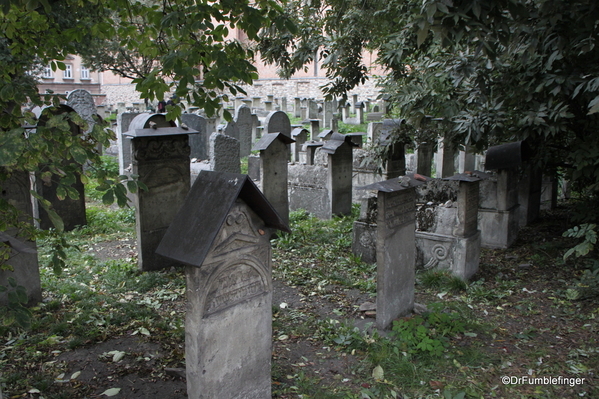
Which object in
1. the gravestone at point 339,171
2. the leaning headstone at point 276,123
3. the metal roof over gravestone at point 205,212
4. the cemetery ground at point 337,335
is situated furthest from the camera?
the leaning headstone at point 276,123

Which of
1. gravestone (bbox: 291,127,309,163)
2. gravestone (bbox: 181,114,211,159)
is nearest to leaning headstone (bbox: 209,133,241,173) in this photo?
gravestone (bbox: 291,127,309,163)

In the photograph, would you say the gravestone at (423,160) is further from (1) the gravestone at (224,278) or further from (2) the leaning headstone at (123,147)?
(1) the gravestone at (224,278)

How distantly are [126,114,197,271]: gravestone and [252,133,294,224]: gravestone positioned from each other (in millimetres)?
1289

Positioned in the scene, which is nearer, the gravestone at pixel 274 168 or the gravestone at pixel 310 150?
the gravestone at pixel 274 168

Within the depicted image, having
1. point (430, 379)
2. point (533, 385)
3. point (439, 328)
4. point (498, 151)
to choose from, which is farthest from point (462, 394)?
point (498, 151)

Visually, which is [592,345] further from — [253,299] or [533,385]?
[253,299]

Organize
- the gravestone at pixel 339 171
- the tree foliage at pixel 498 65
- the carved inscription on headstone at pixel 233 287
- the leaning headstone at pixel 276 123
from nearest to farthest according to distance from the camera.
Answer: the carved inscription on headstone at pixel 233 287 < the tree foliage at pixel 498 65 < the gravestone at pixel 339 171 < the leaning headstone at pixel 276 123

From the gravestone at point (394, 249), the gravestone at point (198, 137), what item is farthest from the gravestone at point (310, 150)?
the gravestone at point (394, 249)

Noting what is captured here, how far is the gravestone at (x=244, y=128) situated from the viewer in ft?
50.0

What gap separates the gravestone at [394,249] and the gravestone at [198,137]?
936 cm

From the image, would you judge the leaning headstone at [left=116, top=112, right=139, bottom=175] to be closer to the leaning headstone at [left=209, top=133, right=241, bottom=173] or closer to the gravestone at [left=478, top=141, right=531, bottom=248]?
the leaning headstone at [left=209, top=133, right=241, bottom=173]

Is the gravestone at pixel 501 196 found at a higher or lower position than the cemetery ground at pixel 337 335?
higher

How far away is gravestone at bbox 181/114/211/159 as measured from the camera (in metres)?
13.3

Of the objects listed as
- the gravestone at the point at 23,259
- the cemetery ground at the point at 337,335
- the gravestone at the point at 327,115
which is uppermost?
the gravestone at the point at 327,115
